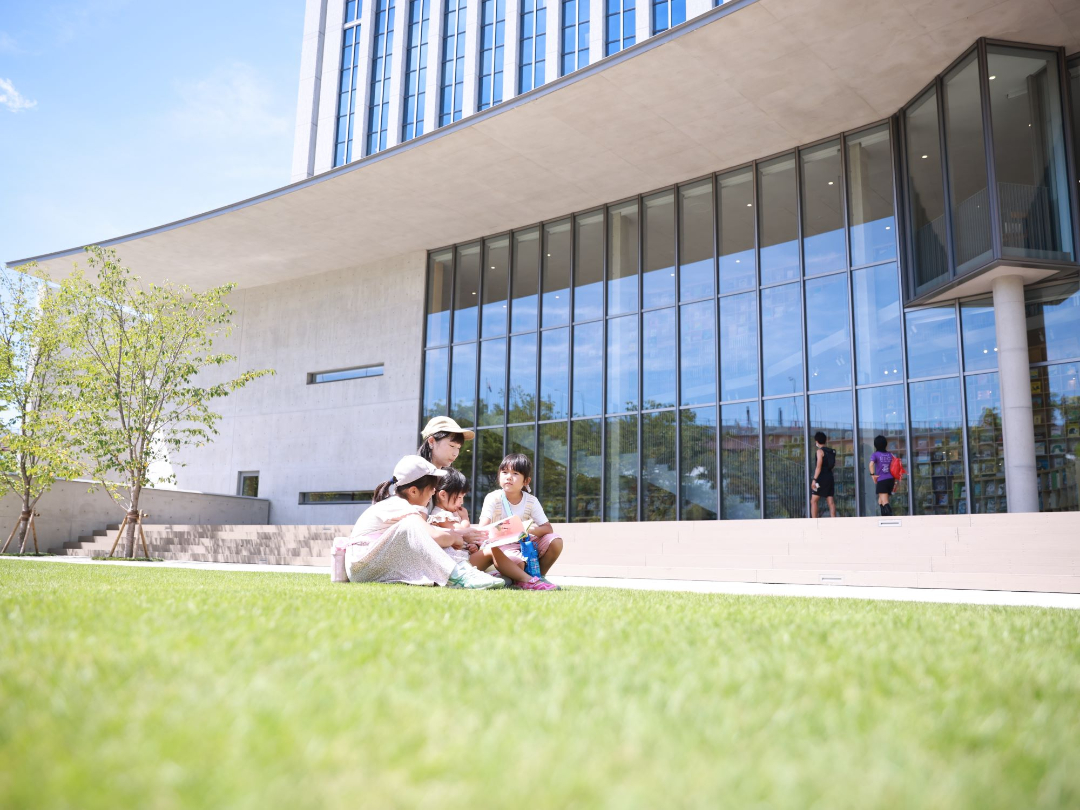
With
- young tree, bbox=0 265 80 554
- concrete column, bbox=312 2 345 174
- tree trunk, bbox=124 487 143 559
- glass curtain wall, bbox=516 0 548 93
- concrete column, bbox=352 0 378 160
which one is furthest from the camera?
concrete column, bbox=312 2 345 174

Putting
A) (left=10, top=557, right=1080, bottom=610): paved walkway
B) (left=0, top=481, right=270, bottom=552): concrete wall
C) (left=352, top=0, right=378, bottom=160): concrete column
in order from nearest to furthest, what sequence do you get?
1. (left=10, top=557, right=1080, bottom=610): paved walkway
2. (left=0, top=481, right=270, bottom=552): concrete wall
3. (left=352, top=0, right=378, bottom=160): concrete column

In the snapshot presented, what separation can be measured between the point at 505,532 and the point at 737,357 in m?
11.5

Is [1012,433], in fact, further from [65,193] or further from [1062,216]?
[65,193]

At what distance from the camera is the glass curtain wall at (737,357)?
14.1 m

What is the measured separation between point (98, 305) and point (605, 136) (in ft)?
37.7

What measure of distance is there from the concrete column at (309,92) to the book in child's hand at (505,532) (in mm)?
27121

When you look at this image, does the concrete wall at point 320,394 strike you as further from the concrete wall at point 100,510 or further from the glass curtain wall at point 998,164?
the glass curtain wall at point 998,164

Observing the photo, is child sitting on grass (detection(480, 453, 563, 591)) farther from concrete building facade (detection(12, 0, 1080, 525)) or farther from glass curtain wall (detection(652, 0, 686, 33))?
glass curtain wall (detection(652, 0, 686, 33))

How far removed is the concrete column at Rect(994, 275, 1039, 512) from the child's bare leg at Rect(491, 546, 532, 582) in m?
9.84

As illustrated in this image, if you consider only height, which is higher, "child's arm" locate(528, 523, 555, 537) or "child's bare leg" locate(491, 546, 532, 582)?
"child's arm" locate(528, 523, 555, 537)

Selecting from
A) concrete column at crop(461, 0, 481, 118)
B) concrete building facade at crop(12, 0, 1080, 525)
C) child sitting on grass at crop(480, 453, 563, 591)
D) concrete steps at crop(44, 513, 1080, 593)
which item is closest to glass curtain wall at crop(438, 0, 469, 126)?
concrete column at crop(461, 0, 481, 118)

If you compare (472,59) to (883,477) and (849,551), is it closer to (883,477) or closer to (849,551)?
(883,477)

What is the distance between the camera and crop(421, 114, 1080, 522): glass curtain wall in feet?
46.2

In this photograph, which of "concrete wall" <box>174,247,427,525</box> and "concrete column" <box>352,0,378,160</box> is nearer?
"concrete wall" <box>174,247,427,525</box>
